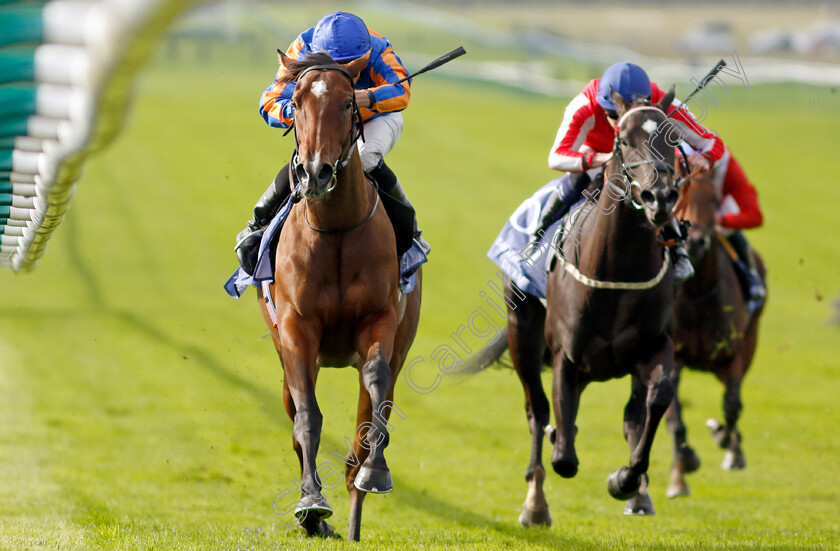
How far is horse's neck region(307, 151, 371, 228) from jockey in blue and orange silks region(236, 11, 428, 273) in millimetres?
444

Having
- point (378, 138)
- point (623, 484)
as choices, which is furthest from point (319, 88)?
point (623, 484)

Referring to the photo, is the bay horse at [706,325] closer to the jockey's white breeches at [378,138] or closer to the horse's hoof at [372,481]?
the jockey's white breeches at [378,138]

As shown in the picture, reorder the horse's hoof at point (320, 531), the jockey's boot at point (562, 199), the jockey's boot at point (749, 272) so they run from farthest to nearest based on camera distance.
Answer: the jockey's boot at point (749, 272) → the jockey's boot at point (562, 199) → the horse's hoof at point (320, 531)

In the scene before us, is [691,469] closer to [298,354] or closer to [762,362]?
[298,354]

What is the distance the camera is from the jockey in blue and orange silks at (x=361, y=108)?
5.44 meters

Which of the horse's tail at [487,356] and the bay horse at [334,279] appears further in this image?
the horse's tail at [487,356]

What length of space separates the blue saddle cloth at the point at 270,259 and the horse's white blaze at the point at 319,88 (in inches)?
39.0

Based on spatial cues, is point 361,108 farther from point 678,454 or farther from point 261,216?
point 678,454

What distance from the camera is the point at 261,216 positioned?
580cm

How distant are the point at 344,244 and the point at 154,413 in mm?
6641

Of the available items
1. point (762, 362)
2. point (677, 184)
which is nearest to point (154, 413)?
point (677, 184)

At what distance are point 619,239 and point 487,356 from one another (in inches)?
101

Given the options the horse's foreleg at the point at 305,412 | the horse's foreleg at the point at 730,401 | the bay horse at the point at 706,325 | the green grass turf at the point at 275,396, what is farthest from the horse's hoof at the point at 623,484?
the horse's foreleg at the point at 730,401

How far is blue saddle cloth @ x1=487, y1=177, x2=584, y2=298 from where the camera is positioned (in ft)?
21.1
